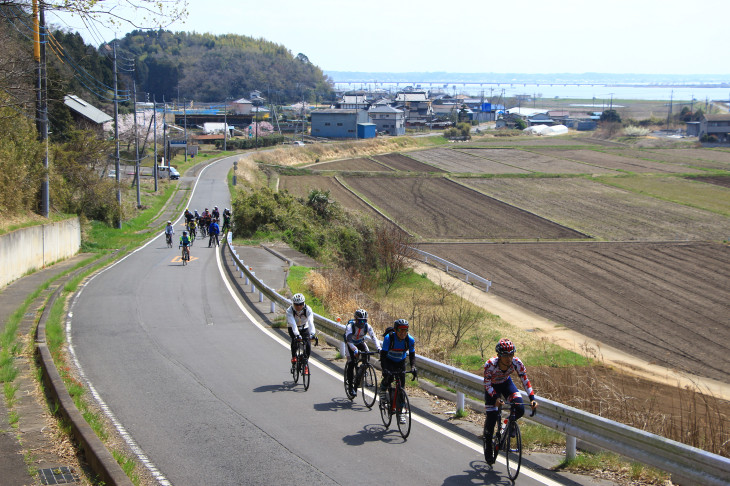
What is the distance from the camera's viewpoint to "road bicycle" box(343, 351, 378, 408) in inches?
418

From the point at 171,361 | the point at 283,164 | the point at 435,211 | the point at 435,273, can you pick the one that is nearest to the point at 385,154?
the point at 283,164

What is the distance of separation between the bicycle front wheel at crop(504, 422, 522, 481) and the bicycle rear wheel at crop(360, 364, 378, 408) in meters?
3.04

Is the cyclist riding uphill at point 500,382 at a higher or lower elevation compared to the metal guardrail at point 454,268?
higher

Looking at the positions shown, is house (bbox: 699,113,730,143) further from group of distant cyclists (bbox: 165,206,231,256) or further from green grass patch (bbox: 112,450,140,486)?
green grass patch (bbox: 112,450,140,486)

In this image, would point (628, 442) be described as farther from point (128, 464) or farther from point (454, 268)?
point (454, 268)

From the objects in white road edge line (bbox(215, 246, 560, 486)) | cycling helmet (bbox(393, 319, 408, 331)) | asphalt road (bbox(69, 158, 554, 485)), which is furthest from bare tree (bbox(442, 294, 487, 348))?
cycling helmet (bbox(393, 319, 408, 331))

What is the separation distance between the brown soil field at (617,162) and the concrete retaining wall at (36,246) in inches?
2979

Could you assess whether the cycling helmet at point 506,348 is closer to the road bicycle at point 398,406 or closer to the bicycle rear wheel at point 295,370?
the road bicycle at point 398,406

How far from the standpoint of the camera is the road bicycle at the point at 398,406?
918 centimetres

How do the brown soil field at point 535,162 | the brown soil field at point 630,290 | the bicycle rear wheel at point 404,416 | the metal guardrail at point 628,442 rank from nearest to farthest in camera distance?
1. the metal guardrail at point 628,442
2. the bicycle rear wheel at point 404,416
3. the brown soil field at point 630,290
4. the brown soil field at point 535,162

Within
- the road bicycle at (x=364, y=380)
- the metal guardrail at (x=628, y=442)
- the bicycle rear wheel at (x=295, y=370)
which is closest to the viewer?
the metal guardrail at (x=628, y=442)

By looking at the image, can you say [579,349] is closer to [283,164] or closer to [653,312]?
[653,312]

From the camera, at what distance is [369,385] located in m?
11.0

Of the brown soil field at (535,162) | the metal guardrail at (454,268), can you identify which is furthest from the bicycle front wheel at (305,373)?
the brown soil field at (535,162)
